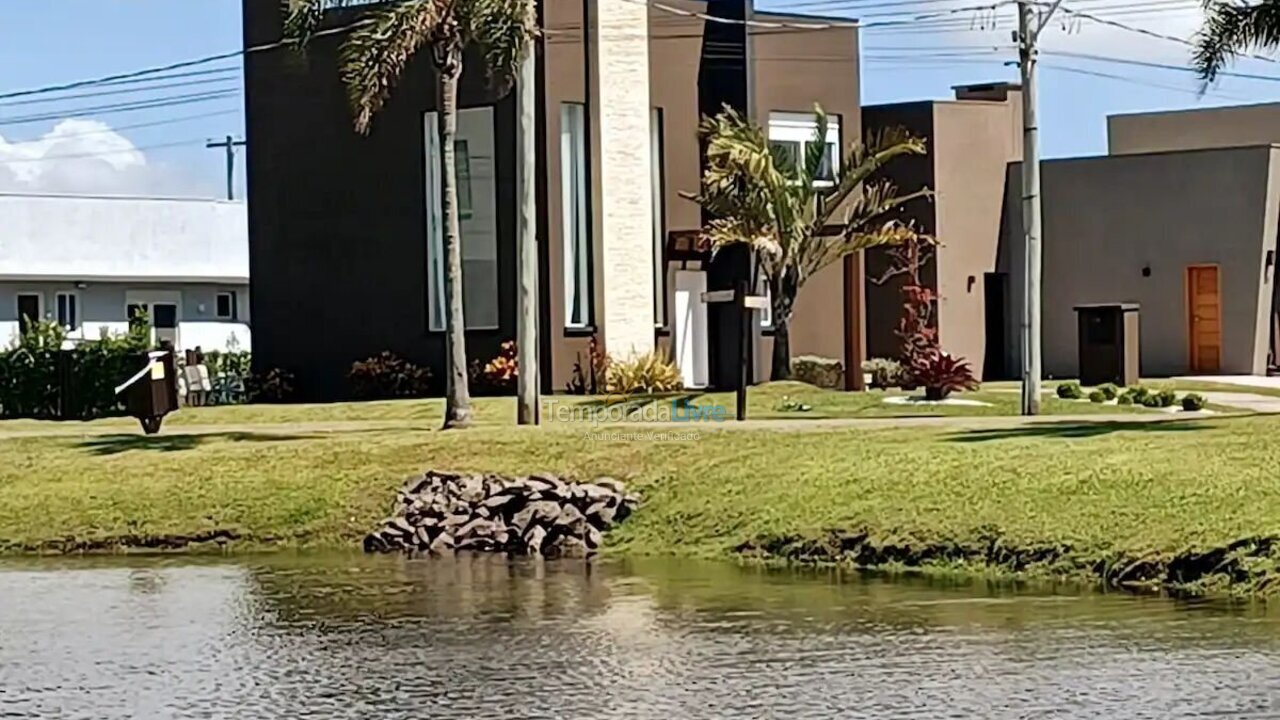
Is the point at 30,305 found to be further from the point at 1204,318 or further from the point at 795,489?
the point at 795,489

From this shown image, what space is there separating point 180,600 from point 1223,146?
35.8 metres

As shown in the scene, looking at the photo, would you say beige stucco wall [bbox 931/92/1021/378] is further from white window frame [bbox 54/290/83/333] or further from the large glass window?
white window frame [bbox 54/290/83/333]

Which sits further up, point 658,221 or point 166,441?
point 658,221

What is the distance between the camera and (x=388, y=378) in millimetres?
37906

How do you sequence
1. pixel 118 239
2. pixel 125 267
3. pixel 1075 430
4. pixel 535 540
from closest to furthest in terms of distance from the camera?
pixel 535 540 → pixel 1075 430 → pixel 125 267 → pixel 118 239

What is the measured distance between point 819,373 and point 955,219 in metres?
8.17

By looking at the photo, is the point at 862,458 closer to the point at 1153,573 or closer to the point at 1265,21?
the point at 1153,573

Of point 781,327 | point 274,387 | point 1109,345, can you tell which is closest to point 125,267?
point 274,387

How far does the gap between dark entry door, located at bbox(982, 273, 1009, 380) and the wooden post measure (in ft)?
32.6

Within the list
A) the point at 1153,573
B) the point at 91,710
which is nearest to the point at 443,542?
the point at 1153,573

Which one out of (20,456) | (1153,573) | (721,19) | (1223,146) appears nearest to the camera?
(1153,573)

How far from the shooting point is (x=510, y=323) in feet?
121

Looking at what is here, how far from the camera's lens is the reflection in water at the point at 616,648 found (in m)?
13.6

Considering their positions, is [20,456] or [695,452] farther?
[20,456]
